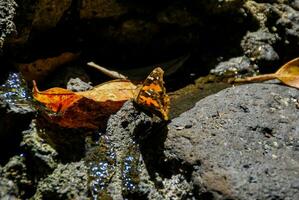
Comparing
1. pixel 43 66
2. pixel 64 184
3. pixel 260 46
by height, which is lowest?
pixel 64 184

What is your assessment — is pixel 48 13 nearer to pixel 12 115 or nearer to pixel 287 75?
pixel 12 115

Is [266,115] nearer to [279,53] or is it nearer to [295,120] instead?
[295,120]

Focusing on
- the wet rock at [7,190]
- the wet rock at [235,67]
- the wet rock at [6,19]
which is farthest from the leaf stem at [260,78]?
the wet rock at [7,190]

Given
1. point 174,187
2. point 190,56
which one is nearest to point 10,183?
point 174,187

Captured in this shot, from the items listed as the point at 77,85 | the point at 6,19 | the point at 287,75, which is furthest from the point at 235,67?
the point at 6,19

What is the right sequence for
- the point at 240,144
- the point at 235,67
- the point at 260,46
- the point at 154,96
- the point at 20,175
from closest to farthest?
the point at 20,175 → the point at 240,144 → the point at 154,96 → the point at 235,67 → the point at 260,46

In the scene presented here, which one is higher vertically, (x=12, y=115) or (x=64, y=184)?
(x=12, y=115)
